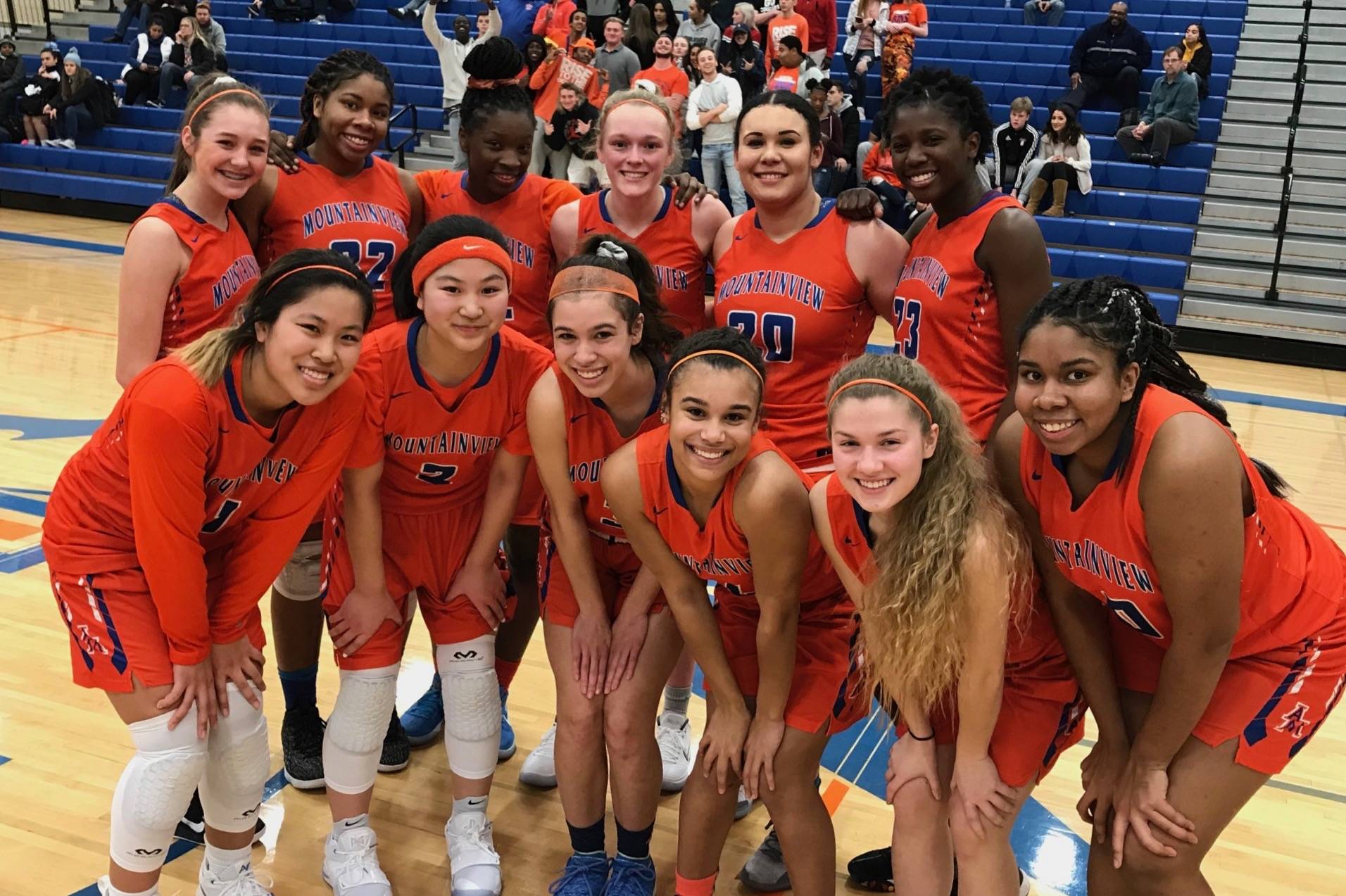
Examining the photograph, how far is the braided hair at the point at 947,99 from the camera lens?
2.75m

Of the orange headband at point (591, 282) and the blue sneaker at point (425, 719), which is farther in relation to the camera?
the blue sneaker at point (425, 719)

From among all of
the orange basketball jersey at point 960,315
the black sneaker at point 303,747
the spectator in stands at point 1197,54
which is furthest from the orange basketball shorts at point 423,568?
the spectator in stands at point 1197,54

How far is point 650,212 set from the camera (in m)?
3.21

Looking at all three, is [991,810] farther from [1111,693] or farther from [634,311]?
[634,311]

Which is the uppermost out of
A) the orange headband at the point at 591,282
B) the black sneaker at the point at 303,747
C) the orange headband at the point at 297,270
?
the orange headband at the point at 297,270

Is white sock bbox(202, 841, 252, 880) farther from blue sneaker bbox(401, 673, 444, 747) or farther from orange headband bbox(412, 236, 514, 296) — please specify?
Answer: orange headband bbox(412, 236, 514, 296)

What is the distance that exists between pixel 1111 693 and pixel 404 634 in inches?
66.7

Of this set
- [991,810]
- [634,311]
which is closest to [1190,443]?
[991,810]

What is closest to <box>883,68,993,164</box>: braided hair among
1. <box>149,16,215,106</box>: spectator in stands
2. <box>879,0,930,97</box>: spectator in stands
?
<box>879,0,930,97</box>: spectator in stands

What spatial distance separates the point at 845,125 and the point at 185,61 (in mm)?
9033

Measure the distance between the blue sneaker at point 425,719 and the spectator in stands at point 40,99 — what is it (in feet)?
44.6

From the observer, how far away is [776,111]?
287cm

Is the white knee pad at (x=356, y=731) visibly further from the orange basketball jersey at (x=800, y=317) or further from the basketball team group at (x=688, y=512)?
the orange basketball jersey at (x=800, y=317)

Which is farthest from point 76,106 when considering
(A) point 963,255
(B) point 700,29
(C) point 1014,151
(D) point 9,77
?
(A) point 963,255
